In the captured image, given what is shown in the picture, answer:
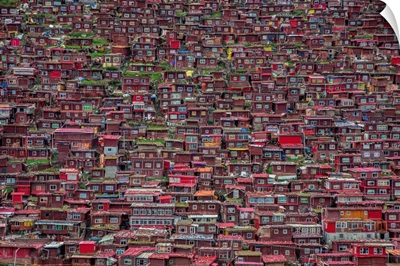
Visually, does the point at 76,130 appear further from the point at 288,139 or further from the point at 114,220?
the point at 288,139

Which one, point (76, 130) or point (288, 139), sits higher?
point (76, 130)

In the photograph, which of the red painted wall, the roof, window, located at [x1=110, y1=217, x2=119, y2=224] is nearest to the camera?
window, located at [x1=110, y1=217, x2=119, y2=224]

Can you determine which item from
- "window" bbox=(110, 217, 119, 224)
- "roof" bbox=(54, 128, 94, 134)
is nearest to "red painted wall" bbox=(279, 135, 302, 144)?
"roof" bbox=(54, 128, 94, 134)

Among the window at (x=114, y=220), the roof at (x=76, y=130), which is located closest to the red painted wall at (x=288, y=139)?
the roof at (x=76, y=130)

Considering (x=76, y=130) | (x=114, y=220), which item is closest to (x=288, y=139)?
(x=76, y=130)

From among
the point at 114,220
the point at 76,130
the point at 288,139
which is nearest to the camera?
the point at 114,220

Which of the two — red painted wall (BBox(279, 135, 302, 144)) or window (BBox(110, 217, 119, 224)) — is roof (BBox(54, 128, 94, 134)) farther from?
red painted wall (BBox(279, 135, 302, 144))

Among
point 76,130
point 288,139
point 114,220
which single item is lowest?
point 114,220

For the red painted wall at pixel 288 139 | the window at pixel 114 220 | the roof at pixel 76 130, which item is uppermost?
the roof at pixel 76 130

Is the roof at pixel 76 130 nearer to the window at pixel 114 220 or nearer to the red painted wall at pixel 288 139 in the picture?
the window at pixel 114 220

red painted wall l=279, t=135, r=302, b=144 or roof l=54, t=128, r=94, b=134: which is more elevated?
roof l=54, t=128, r=94, b=134

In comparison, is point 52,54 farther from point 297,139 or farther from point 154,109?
point 297,139

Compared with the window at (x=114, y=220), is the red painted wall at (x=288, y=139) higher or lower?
higher

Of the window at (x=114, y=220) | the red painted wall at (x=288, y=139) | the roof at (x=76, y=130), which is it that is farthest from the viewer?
the red painted wall at (x=288, y=139)
